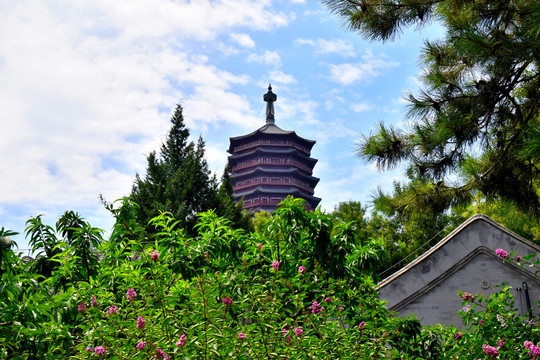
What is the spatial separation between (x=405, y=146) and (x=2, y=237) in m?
7.51

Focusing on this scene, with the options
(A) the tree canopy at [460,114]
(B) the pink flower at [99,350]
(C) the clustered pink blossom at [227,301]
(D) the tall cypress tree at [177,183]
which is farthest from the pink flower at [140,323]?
(D) the tall cypress tree at [177,183]

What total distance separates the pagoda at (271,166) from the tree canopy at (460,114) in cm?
5493

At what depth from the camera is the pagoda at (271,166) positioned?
218 feet

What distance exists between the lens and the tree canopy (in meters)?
8.88

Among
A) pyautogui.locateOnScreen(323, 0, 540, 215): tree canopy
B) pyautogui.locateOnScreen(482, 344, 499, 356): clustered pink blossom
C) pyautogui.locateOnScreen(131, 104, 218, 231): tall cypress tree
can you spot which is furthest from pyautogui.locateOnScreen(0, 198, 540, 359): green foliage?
pyautogui.locateOnScreen(131, 104, 218, 231): tall cypress tree

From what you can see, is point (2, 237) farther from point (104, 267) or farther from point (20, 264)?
point (104, 267)

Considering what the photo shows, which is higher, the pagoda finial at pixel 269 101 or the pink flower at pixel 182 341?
the pagoda finial at pixel 269 101

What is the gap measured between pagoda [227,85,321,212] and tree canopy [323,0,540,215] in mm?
54929

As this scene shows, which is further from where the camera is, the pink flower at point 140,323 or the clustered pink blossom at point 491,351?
the clustered pink blossom at point 491,351

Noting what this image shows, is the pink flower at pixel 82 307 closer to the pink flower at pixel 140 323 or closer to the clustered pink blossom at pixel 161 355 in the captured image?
the pink flower at pixel 140 323

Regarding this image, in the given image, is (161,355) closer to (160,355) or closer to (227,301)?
(160,355)

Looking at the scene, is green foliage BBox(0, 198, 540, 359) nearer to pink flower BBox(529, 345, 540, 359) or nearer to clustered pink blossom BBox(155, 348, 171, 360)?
clustered pink blossom BBox(155, 348, 171, 360)

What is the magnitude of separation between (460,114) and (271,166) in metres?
58.9

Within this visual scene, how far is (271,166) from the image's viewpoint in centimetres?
6794
